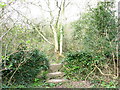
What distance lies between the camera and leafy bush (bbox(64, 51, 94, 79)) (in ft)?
17.6

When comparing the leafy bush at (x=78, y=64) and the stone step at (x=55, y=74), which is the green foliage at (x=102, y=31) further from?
the stone step at (x=55, y=74)

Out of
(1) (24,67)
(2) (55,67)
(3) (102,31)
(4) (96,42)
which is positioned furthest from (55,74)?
(3) (102,31)

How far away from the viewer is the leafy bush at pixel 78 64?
5.35 meters

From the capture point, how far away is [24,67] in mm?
4934

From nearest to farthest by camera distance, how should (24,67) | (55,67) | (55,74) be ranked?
1. (24,67)
2. (55,74)
3. (55,67)

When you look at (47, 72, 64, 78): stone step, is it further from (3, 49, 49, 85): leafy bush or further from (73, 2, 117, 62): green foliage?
(73, 2, 117, 62): green foliage

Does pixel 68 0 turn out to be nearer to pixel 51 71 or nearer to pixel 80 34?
pixel 80 34

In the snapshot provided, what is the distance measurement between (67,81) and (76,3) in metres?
4.66

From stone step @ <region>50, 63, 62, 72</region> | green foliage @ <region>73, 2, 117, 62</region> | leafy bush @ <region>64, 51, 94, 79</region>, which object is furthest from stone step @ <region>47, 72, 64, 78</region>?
green foliage @ <region>73, 2, 117, 62</region>

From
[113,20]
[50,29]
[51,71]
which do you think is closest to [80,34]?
[113,20]

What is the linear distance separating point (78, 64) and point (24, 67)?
2099 mm

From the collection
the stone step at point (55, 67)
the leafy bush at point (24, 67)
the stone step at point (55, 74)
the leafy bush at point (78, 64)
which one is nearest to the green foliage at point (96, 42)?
the leafy bush at point (78, 64)

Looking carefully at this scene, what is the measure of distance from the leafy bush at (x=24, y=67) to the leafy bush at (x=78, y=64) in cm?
109

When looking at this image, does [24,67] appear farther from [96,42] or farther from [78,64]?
[96,42]
